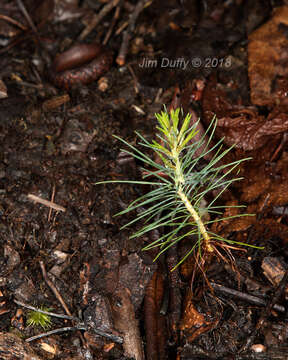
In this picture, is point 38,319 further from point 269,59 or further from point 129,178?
point 269,59

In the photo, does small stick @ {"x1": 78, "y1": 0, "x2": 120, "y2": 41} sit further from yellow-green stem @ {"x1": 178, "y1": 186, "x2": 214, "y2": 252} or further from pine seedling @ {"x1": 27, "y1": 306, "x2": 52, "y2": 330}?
pine seedling @ {"x1": 27, "y1": 306, "x2": 52, "y2": 330}

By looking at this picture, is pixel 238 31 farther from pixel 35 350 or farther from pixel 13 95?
pixel 35 350

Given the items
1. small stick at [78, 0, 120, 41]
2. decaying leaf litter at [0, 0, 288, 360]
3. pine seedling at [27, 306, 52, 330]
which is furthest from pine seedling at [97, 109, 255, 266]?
small stick at [78, 0, 120, 41]

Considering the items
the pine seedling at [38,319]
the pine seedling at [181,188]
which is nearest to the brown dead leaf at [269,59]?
the pine seedling at [181,188]

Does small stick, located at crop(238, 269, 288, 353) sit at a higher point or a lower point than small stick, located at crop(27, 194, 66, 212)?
lower

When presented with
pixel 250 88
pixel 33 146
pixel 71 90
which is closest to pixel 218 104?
pixel 250 88

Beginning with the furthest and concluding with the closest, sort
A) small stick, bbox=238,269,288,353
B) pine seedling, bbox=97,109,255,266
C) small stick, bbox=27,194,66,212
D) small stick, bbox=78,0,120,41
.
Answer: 1. small stick, bbox=78,0,120,41
2. small stick, bbox=27,194,66,212
3. small stick, bbox=238,269,288,353
4. pine seedling, bbox=97,109,255,266

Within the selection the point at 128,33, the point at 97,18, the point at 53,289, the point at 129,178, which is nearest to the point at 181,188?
the point at 129,178
